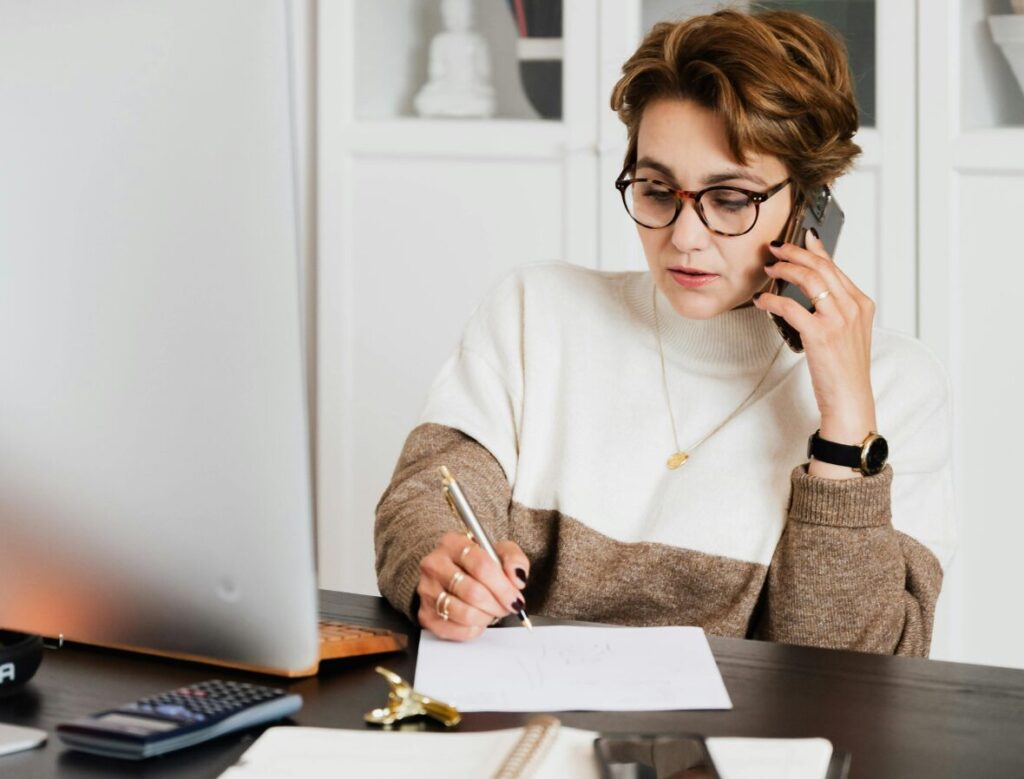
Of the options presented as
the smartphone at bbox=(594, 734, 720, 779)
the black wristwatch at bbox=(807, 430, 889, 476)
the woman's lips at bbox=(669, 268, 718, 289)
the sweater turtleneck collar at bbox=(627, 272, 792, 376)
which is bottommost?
the smartphone at bbox=(594, 734, 720, 779)

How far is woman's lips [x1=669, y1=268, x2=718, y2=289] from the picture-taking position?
5.07ft

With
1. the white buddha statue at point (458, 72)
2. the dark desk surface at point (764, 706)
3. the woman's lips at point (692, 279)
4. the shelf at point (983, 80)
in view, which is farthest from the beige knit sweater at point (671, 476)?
the white buddha statue at point (458, 72)

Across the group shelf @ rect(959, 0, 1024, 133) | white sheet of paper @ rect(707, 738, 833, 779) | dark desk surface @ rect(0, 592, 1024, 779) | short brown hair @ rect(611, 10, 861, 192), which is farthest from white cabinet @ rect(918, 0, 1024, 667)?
white sheet of paper @ rect(707, 738, 833, 779)

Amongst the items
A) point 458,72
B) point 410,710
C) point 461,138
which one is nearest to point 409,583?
point 410,710

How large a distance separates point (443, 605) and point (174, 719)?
1.00 feet

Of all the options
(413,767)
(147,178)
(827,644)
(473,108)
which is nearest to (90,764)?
(413,767)

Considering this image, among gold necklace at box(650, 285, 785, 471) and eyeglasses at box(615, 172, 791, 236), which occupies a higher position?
eyeglasses at box(615, 172, 791, 236)

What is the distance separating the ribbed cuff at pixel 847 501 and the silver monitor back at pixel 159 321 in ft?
2.24

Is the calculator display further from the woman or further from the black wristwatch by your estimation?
the black wristwatch

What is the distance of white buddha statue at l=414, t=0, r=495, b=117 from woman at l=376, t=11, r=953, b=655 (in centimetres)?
125

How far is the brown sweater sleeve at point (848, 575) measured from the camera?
1.39 metres

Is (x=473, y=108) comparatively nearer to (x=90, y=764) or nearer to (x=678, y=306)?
(x=678, y=306)

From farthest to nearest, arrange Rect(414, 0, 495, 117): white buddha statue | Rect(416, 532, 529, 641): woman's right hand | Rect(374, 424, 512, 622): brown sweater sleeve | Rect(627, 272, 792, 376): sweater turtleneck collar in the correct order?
1. Rect(414, 0, 495, 117): white buddha statue
2. Rect(627, 272, 792, 376): sweater turtleneck collar
3. Rect(374, 424, 512, 622): brown sweater sleeve
4. Rect(416, 532, 529, 641): woman's right hand

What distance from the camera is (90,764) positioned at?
84 cm
